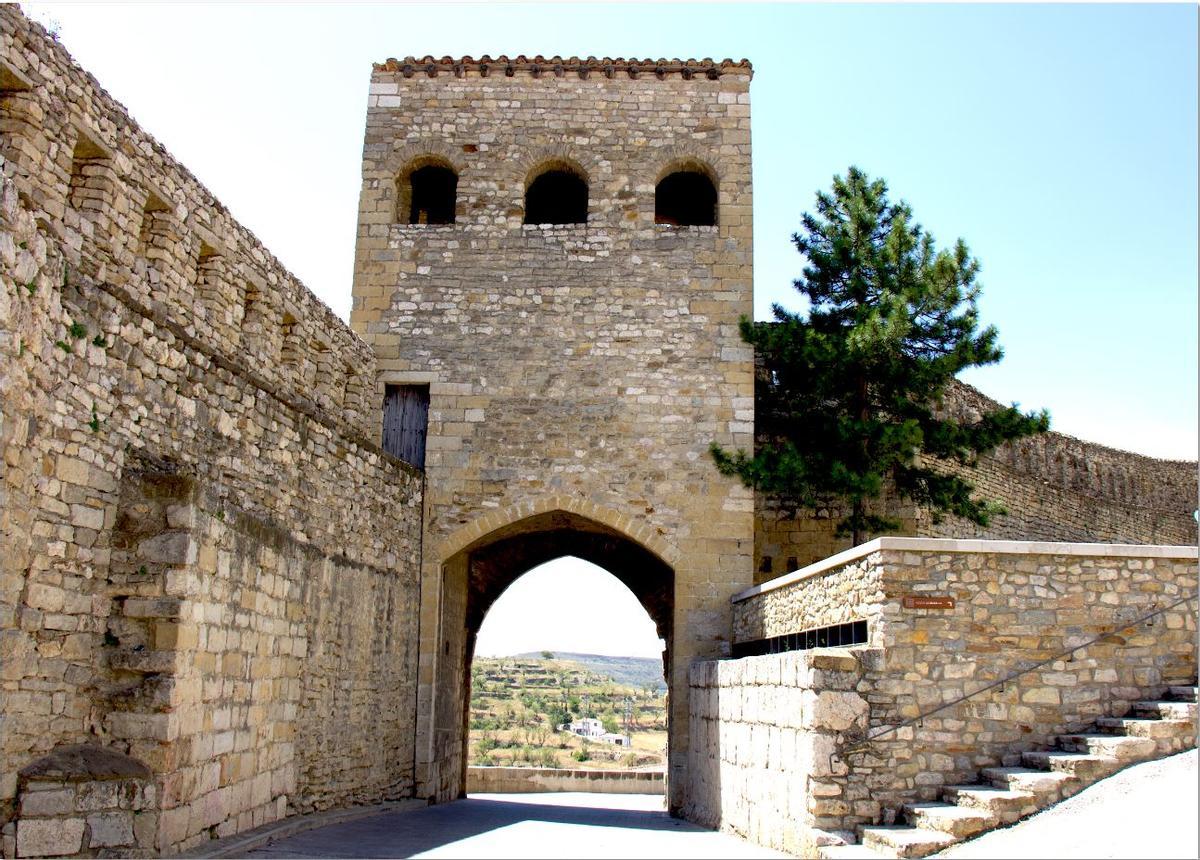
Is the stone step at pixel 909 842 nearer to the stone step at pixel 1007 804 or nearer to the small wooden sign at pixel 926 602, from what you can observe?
the stone step at pixel 1007 804

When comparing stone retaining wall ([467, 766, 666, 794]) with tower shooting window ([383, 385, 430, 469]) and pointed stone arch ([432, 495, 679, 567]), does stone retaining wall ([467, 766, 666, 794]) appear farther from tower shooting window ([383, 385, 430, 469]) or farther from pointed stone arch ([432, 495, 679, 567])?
tower shooting window ([383, 385, 430, 469])

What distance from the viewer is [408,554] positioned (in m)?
12.8

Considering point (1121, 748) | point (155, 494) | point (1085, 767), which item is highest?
point (155, 494)

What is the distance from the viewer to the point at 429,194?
51.8 ft

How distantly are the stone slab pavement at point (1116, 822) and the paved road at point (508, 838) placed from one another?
1.89m

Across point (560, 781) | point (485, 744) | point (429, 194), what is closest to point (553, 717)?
point (485, 744)

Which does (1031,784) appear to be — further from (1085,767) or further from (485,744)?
(485,744)

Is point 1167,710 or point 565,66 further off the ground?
point 565,66

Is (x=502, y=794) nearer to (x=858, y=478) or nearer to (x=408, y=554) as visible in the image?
(x=408, y=554)

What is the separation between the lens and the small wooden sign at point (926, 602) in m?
7.98

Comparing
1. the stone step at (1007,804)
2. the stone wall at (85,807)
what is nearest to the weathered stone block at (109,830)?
the stone wall at (85,807)

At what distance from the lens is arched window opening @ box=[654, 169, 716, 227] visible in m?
16.0

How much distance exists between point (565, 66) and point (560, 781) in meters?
11.7

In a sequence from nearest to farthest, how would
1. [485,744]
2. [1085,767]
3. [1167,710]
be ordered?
[1085,767] < [1167,710] < [485,744]
